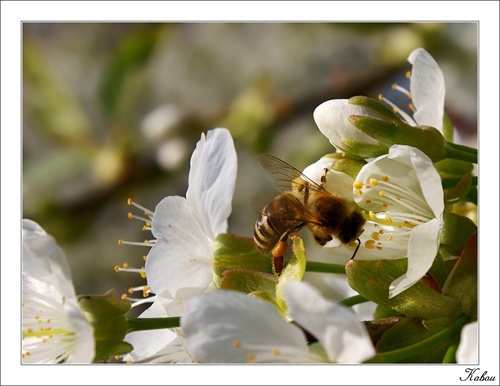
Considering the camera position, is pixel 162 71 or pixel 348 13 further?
pixel 162 71

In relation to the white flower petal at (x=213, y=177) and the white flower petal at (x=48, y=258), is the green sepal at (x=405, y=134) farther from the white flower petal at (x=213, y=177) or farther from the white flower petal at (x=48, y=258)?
the white flower petal at (x=48, y=258)

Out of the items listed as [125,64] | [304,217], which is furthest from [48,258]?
[125,64]

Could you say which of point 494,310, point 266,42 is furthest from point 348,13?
point 266,42

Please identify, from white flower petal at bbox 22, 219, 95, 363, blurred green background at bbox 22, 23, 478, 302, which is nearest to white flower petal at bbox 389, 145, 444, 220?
white flower petal at bbox 22, 219, 95, 363

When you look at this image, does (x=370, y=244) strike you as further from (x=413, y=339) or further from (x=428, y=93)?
(x=428, y=93)

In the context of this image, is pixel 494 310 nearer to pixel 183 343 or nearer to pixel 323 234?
pixel 323 234

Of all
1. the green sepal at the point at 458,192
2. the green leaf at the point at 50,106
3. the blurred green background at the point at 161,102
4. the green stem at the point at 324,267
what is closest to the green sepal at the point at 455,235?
the green sepal at the point at 458,192

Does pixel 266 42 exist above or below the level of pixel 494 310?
above
